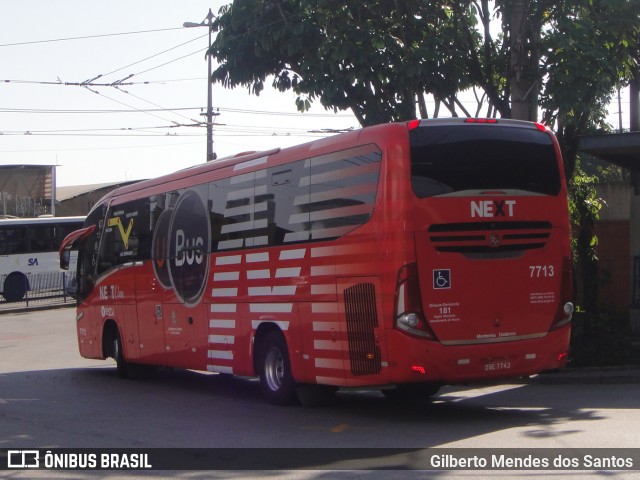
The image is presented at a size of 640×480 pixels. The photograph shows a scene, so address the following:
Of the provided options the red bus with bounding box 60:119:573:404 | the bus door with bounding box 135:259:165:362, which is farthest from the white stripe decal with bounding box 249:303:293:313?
the bus door with bounding box 135:259:165:362

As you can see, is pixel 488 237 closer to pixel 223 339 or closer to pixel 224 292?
pixel 224 292

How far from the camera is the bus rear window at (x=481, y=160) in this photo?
11180 millimetres

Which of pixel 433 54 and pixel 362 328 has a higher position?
pixel 433 54

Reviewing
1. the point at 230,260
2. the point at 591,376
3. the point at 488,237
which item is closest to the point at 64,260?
the point at 230,260

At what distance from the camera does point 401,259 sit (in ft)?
35.7

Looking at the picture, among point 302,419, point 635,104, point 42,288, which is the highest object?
point 635,104

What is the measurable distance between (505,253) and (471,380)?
61.0 inches

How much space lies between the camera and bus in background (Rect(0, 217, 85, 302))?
40656 millimetres

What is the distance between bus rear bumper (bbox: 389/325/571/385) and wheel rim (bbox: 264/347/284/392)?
2.68 metres

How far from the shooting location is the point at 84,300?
20.1 m

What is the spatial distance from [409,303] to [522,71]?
805cm

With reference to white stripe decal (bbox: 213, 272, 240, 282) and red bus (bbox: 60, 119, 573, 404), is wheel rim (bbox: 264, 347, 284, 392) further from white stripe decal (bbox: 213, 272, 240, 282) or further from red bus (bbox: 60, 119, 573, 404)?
white stripe decal (bbox: 213, 272, 240, 282)

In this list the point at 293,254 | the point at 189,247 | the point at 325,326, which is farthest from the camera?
the point at 189,247

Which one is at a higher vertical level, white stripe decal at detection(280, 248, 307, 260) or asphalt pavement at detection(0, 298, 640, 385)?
white stripe decal at detection(280, 248, 307, 260)
